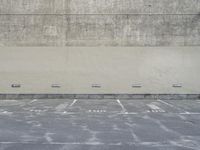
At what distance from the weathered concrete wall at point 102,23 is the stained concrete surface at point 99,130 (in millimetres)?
8869

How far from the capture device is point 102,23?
2412 centimetres

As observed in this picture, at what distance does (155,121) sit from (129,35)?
1177 cm

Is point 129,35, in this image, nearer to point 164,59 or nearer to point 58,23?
point 164,59

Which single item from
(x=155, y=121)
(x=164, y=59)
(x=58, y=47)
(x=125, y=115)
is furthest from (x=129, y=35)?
(x=155, y=121)

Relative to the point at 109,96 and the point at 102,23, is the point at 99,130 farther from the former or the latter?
the point at 102,23

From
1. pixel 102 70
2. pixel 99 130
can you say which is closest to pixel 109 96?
pixel 102 70

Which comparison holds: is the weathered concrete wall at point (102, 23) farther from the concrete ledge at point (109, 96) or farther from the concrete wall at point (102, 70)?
the concrete ledge at point (109, 96)

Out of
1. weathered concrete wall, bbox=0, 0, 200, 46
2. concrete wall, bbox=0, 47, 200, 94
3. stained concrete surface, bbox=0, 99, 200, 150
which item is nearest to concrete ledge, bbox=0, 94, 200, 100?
concrete wall, bbox=0, 47, 200, 94

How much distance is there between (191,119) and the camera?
44.5ft

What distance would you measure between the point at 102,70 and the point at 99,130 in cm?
1297

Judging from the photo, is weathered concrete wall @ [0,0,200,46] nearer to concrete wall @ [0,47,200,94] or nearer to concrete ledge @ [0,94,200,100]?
concrete wall @ [0,47,200,94]

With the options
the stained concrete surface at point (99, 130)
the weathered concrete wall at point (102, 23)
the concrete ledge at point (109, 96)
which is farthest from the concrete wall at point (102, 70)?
the stained concrete surface at point (99, 130)

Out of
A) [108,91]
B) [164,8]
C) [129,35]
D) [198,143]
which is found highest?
[164,8]

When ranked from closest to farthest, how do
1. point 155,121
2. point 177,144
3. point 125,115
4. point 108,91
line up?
point 177,144, point 155,121, point 125,115, point 108,91
